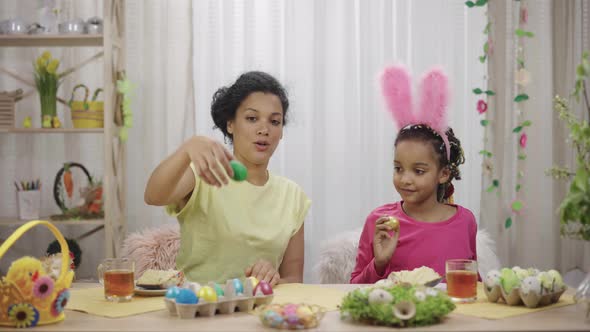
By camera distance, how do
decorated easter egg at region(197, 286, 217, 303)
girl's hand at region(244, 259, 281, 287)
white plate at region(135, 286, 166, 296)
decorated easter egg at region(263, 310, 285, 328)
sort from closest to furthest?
decorated easter egg at region(263, 310, 285, 328)
decorated easter egg at region(197, 286, 217, 303)
white plate at region(135, 286, 166, 296)
girl's hand at region(244, 259, 281, 287)

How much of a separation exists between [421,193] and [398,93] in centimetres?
33

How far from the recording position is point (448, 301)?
139 cm

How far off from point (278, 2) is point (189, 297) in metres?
2.63

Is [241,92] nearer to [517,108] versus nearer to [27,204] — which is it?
[27,204]

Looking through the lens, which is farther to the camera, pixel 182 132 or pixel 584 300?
pixel 182 132

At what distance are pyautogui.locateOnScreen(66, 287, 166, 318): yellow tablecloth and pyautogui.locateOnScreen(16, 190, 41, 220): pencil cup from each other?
2.03 metres

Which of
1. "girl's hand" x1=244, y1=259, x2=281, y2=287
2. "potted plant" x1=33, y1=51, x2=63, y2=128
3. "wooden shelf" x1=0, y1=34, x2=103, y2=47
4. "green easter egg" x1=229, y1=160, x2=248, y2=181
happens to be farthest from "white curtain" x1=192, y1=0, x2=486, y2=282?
"green easter egg" x1=229, y1=160, x2=248, y2=181

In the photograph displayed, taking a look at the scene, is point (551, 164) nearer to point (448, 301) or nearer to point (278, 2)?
point (278, 2)

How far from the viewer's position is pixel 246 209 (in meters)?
2.24

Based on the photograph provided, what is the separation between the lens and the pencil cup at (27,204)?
11.8 ft

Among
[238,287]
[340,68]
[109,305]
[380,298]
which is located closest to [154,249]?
[340,68]

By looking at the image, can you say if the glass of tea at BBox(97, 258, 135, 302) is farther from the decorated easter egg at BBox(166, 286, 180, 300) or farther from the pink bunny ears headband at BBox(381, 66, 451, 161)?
the pink bunny ears headband at BBox(381, 66, 451, 161)

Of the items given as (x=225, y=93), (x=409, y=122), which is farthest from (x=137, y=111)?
(x=409, y=122)

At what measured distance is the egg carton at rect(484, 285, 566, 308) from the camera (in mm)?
1509
